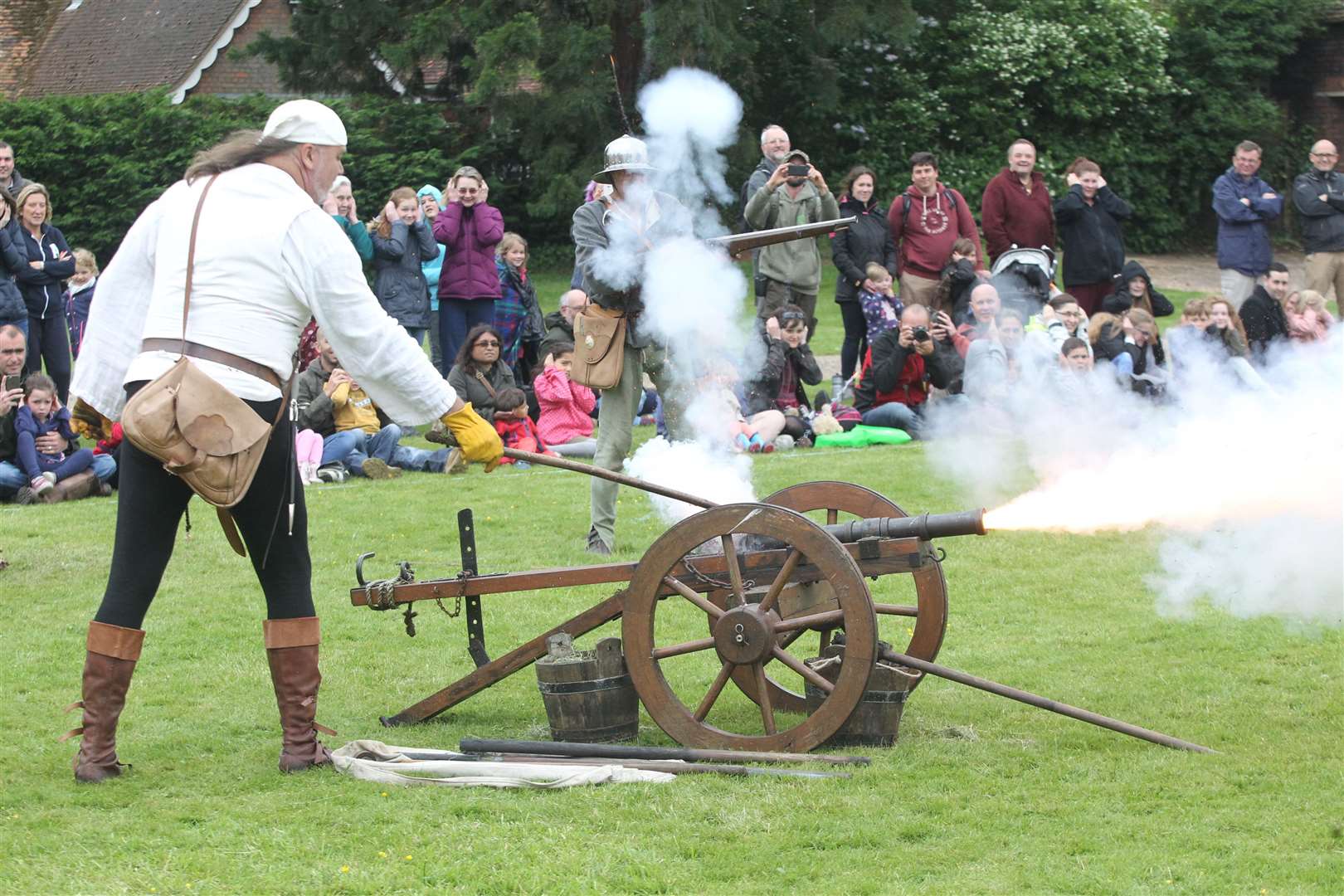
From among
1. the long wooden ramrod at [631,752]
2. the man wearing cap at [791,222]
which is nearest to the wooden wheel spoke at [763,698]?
the long wooden ramrod at [631,752]

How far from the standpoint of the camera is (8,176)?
12117 millimetres

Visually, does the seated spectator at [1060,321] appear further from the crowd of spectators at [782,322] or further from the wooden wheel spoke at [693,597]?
the wooden wheel spoke at [693,597]

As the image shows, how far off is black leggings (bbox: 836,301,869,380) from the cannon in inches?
301

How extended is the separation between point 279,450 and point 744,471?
11.0ft

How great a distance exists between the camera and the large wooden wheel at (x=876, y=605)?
19.6 ft

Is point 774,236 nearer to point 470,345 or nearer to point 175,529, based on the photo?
point 175,529

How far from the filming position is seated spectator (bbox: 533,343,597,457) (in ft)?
39.7

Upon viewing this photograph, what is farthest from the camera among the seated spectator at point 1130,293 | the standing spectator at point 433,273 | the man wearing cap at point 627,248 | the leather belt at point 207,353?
the seated spectator at point 1130,293

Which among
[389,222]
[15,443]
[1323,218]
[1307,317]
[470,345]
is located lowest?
[15,443]

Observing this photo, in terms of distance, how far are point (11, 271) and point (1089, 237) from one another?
8.93m

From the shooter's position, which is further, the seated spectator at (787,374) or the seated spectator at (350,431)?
the seated spectator at (787,374)

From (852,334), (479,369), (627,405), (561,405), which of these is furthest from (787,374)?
(627,405)

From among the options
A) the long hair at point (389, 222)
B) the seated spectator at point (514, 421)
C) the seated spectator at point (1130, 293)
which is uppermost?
the long hair at point (389, 222)

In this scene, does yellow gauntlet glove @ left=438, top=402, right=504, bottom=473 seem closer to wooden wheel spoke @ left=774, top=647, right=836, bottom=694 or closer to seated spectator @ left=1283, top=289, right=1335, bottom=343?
wooden wheel spoke @ left=774, top=647, right=836, bottom=694
